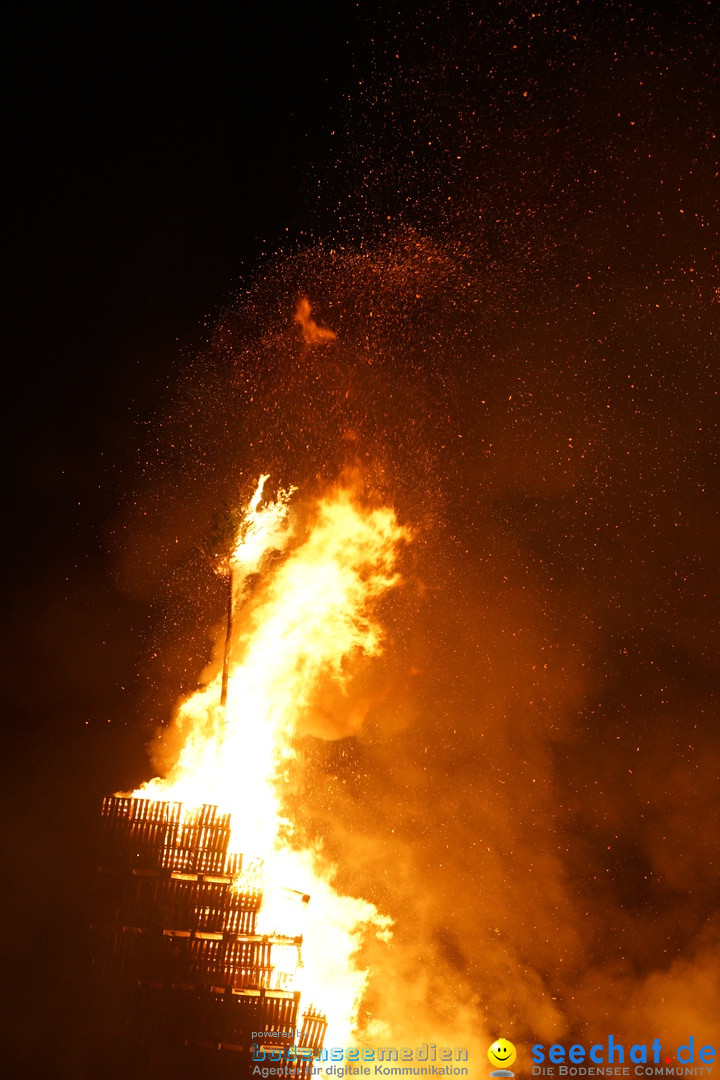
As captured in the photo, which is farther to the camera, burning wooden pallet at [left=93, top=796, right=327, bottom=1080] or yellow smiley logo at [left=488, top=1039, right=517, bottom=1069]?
yellow smiley logo at [left=488, top=1039, right=517, bottom=1069]

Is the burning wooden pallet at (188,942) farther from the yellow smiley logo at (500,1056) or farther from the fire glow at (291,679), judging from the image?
the yellow smiley logo at (500,1056)

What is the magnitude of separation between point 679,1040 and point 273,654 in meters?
5.29

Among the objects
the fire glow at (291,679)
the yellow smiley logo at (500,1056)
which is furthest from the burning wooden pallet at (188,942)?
the yellow smiley logo at (500,1056)

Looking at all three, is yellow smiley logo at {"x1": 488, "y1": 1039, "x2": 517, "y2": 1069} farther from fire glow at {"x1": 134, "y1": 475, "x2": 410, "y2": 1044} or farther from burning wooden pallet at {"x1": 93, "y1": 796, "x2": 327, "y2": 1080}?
burning wooden pallet at {"x1": 93, "y1": 796, "x2": 327, "y2": 1080}

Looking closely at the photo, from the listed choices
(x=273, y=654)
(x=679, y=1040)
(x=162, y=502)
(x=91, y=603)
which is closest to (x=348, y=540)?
(x=273, y=654)

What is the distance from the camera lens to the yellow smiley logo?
7.51 metres

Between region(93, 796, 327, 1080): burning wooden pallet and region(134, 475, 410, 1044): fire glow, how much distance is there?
1.19m

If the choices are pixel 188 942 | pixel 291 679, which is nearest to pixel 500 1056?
pixel 291 679

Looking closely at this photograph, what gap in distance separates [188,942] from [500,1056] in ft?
14.8

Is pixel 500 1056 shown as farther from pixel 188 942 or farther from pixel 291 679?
pixel 188 942

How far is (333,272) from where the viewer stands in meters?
7.77

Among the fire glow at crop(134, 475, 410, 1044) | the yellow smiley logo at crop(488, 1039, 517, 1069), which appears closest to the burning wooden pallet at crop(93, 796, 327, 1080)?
the fire glow at crop(134, 475, 410, 1044)

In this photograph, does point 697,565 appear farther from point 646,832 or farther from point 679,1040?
point 679,1040

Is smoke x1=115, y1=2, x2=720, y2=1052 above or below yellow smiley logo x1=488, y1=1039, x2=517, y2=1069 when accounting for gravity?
above
